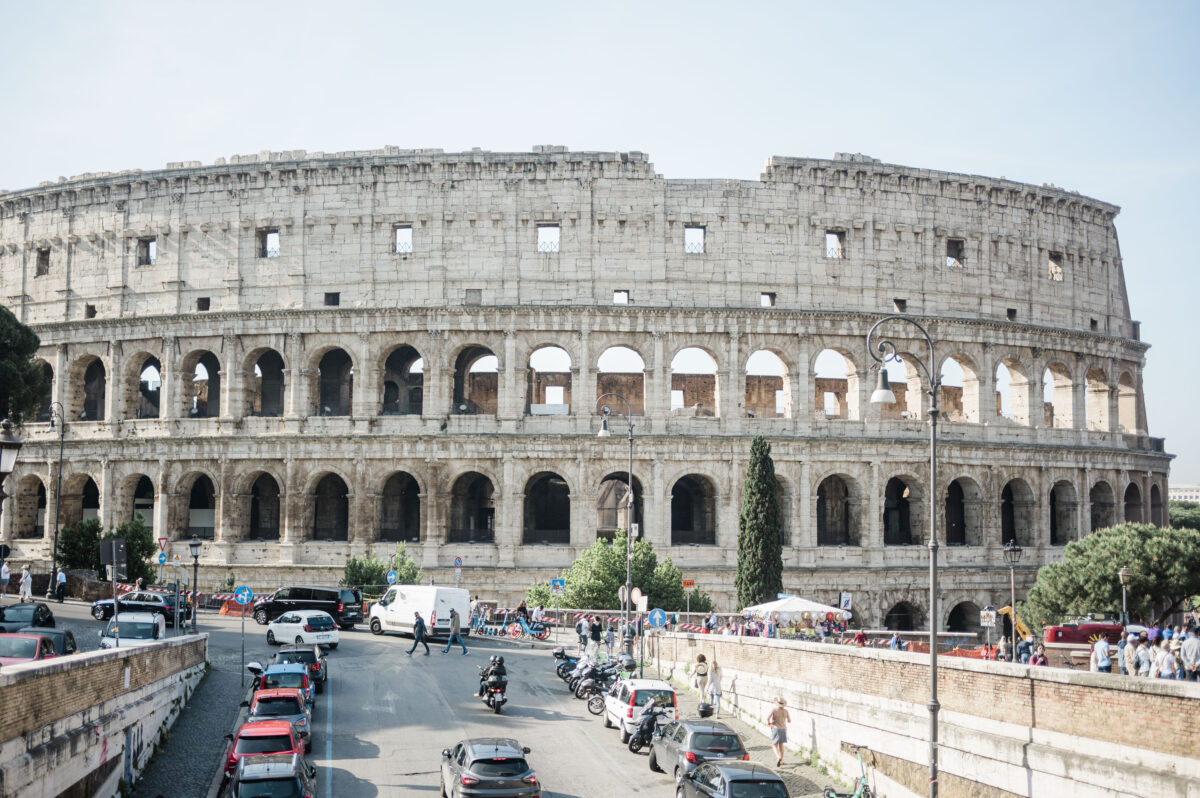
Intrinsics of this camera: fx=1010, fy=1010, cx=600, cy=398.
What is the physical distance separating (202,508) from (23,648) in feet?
102

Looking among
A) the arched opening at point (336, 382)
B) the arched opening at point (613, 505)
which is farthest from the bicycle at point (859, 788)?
the arched opening at point (336, 382)

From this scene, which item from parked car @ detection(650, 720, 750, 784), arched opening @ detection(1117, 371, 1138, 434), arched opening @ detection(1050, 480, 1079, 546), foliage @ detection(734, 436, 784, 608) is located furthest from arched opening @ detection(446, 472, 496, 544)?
arched opening @ detection(1117, 371, 1138, 434)

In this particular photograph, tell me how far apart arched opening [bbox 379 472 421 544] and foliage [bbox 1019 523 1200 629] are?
87.2 feet

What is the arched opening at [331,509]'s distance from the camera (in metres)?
47.3

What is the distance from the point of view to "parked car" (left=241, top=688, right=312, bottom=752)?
64.4ft

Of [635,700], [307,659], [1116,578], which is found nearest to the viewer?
[635,700]

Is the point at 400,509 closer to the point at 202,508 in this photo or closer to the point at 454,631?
the point at 202,508

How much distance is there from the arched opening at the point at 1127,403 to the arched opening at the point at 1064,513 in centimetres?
585

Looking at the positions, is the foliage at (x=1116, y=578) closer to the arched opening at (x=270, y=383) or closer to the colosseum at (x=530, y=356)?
the colosseum at (x=530, y=356)

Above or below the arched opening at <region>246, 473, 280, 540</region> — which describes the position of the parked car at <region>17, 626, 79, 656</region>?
below

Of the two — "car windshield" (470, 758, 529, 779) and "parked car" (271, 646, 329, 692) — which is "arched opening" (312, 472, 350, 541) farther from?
"car windshield" (470, 758, 529, 779)

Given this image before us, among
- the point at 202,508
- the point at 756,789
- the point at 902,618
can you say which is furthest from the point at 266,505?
the point at 756,789

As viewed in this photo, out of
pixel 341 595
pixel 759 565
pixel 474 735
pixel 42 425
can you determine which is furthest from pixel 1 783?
pixel 42 425

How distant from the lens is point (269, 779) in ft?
47.5
